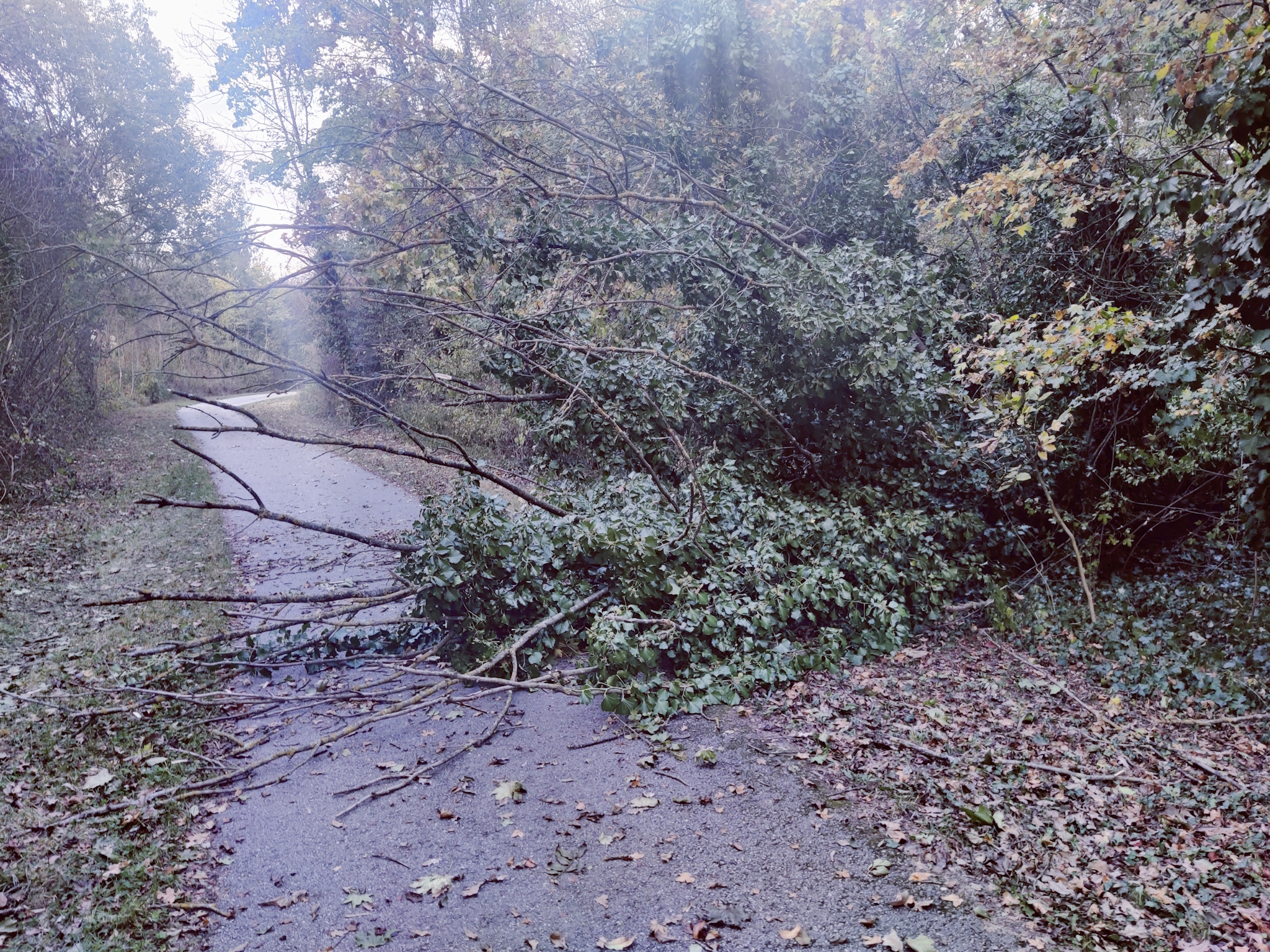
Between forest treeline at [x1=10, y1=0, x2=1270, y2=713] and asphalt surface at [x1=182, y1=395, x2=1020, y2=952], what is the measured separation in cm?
79

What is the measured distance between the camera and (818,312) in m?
8.41

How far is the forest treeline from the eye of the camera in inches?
257

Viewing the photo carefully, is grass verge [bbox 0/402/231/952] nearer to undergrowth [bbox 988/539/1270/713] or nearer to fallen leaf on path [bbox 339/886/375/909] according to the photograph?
fallen leaf on path [bbox 339/886/375/909]

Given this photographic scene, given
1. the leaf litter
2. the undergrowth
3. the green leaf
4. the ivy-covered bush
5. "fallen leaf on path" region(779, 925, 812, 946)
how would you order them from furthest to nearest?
1. the undergrowth
2. the ivy-covered bush
3. the green leaf
4. the leaf litter
5. "fallen leaf on path" region(779, 925, 812, 946)

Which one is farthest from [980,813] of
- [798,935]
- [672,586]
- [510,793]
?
[672,586]

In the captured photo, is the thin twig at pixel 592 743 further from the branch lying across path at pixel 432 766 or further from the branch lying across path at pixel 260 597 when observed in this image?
the branch lying across path at pixel 260 597

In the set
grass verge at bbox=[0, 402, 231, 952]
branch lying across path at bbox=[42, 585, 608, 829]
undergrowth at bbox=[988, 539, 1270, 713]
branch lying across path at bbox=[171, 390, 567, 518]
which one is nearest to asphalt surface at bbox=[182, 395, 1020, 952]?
branch lying across path at bbox=[42, 585, 608, 829]

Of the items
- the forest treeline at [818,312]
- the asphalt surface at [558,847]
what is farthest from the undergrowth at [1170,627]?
the asphalt surface at [558,847]

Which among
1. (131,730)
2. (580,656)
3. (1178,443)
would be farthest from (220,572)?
(1178,443)

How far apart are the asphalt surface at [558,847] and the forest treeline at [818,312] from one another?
2.59 feet

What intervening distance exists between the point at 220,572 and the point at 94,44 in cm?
1631

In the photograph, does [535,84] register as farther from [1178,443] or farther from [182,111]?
[182,111]

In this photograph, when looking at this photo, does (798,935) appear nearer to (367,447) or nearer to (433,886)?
(433,886)

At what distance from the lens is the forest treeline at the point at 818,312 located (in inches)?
257
